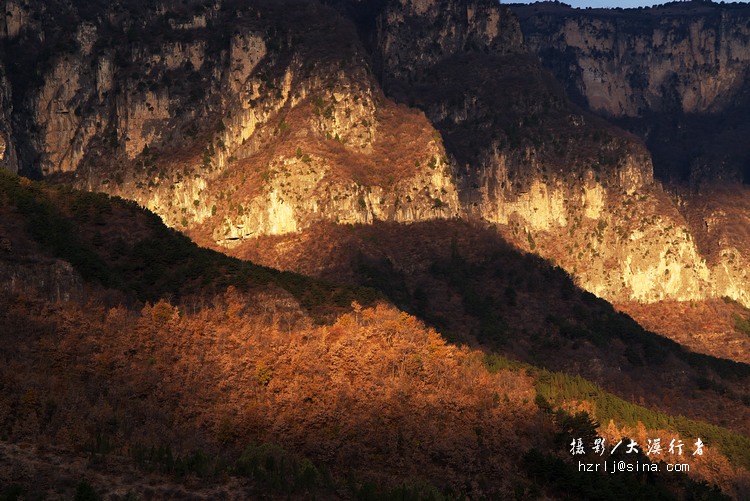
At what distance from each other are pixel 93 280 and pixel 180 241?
30.0m

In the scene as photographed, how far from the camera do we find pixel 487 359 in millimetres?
194875

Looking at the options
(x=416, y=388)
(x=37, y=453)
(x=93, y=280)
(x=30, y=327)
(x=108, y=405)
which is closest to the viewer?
(x=37, y=453)

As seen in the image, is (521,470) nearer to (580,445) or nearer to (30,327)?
(580,445)

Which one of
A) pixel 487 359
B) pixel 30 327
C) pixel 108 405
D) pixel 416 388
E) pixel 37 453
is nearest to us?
pixel 37 453

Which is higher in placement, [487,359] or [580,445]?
[487,359]

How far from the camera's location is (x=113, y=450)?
10981cm

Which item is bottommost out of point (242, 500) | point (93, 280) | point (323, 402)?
point (242, 500)

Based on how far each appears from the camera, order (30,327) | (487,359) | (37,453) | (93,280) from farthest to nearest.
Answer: (487,359)
(93,280)
(30,327)
(37,453)

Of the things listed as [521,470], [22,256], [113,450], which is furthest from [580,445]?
[22,256]

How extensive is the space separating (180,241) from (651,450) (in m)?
84.1

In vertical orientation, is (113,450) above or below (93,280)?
below

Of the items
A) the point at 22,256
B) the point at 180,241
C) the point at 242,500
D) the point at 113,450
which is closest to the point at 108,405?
the point at 113,450

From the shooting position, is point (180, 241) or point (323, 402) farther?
point (180, 241)

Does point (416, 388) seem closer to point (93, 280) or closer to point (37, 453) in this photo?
point (93, 280)
